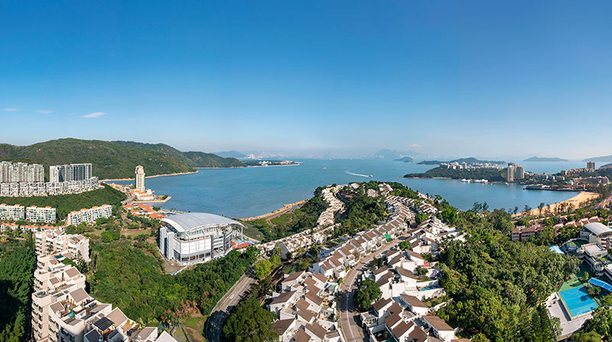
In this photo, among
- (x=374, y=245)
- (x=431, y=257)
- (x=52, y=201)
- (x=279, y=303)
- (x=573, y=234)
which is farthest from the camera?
(x=52, y=201)

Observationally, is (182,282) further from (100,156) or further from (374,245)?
(100,156)

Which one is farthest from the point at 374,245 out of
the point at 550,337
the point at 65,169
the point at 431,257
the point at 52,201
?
the point at 65,169

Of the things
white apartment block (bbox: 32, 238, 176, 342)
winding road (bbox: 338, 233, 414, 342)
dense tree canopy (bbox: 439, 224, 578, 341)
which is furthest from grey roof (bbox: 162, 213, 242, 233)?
dense tree canopy (bbox: 439, 224, 578, 341)

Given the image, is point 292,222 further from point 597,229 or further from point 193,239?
point 597,229

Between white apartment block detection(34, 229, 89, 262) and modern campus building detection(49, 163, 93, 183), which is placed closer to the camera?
white apartment block detection(34, 229, 89, 262)

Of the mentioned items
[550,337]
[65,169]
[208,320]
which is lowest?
[208,320]

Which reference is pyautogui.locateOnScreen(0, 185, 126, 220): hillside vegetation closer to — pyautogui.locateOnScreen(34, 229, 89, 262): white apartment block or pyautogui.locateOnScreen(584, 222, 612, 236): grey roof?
pyautogui.locateOnScreen(34, 229, 89, 262): white apartment block

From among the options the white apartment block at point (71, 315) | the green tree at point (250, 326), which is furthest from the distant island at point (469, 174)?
the white apartment block at point (71, 315)
